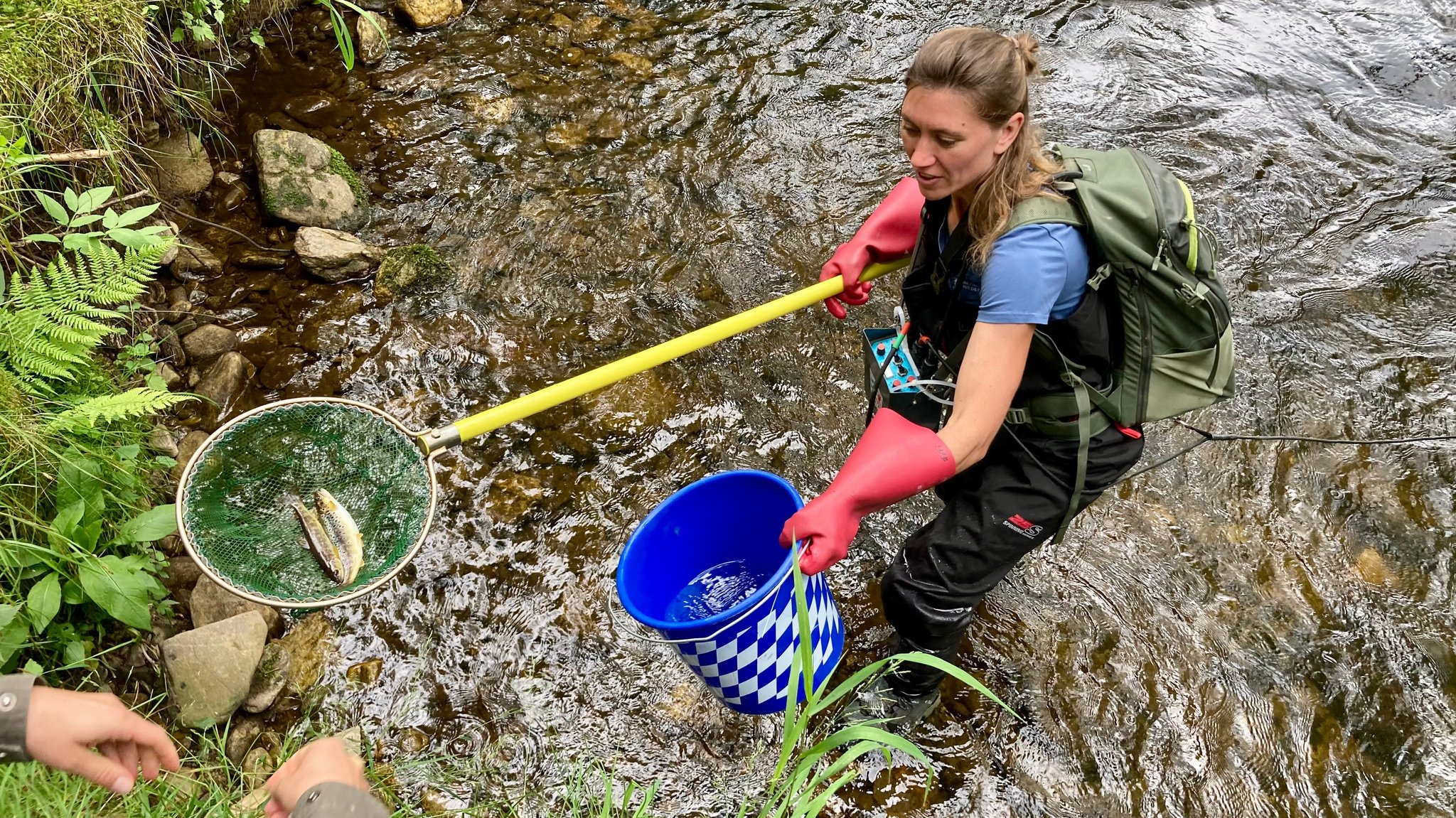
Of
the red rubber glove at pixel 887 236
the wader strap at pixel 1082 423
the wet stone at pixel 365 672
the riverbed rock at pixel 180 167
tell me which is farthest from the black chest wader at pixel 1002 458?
the riverbed rock at pixel 180 167

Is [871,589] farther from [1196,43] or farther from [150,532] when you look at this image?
[1196,43]

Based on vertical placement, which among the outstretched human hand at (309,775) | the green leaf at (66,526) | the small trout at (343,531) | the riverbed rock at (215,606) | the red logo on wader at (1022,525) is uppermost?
the outstretched human hand at (309,775)

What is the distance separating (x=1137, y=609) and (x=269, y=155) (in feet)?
14.2

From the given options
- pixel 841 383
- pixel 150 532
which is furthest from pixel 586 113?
pixel 150 532

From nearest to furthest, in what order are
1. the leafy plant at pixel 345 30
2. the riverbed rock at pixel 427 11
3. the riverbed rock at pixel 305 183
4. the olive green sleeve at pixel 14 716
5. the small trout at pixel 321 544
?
the olive green sleeve at pixel 14 716 → the small trout at pixel 321 544 → the riverbed rock at pixel 305 183 → the leafy plant at pixel 345 30 → the riverbed rock at pixel 427 11

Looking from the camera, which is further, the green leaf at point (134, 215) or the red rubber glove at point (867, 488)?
the green leaf at point (134, 215)

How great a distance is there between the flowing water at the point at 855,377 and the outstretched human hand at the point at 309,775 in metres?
0.99

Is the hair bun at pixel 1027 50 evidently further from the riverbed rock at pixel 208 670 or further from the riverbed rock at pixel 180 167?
the riverbed rock at pixel 180 167

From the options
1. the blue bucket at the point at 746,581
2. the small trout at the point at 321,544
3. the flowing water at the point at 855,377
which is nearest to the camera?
the blue bucket at the point at 746,581

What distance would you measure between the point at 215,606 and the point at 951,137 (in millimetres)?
2846

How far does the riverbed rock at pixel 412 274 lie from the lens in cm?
414

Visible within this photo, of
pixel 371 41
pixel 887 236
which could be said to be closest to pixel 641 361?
pixel 887 236

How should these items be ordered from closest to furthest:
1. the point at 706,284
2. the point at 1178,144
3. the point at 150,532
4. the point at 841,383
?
the point at 150,532
the point at 841,383
the point at 706,284
the point at 1178,144

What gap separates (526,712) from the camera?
9.75 feet
